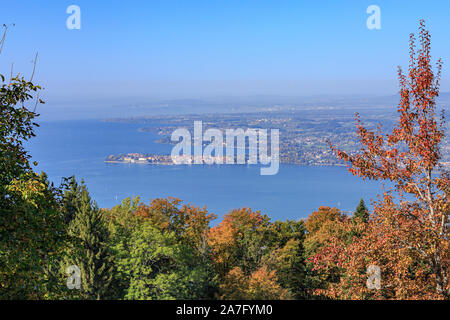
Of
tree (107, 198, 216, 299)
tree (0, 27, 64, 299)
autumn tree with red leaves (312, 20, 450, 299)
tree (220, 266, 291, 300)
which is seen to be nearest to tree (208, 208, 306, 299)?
tree (220, 266, 291, 300)

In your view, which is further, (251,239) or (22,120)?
(251,239)

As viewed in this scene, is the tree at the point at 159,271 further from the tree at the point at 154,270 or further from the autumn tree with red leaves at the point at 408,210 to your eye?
the autumn tree with red leaves at the point at 408,210

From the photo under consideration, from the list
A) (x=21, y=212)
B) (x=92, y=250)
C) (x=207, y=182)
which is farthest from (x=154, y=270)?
(x=207, y=182)

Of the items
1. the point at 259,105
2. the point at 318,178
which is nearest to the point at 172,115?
the point at 259,105

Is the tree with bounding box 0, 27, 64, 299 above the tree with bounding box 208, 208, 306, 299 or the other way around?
above

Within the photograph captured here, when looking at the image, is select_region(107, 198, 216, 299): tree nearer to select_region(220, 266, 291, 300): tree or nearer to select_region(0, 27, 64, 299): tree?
select_region(220, 266, 291, 300): tree

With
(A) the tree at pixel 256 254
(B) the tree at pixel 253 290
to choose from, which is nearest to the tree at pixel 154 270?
(B) the tree at pixel 253 290

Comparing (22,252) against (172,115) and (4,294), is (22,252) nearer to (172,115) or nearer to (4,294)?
(4,294)
